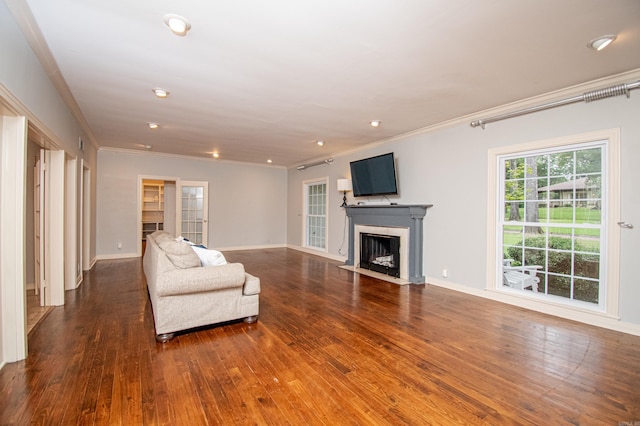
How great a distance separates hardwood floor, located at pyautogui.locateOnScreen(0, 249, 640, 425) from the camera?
175 cm

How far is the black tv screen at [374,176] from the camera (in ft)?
17.5

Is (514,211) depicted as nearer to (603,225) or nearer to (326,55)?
(603,225)

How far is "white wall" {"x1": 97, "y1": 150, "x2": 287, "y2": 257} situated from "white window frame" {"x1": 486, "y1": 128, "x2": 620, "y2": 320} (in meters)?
6.24

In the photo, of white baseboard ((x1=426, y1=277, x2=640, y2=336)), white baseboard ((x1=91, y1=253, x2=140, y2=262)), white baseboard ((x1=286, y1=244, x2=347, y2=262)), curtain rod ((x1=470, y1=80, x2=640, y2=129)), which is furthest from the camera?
white baseboard ((x1=286, y1=244, x2=347, y2=262))

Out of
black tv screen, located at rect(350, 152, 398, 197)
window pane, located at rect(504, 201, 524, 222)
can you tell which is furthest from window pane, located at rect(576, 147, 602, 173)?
black tv screen, located at rect(350, 152, 398, 197)

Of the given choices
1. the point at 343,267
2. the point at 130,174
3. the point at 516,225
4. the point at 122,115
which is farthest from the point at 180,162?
the point at 516,225

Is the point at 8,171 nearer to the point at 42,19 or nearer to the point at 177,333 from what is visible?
the point at 42,19

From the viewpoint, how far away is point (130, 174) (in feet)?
23.0

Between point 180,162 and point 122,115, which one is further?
point 180,162

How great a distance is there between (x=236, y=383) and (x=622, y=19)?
3.74 m

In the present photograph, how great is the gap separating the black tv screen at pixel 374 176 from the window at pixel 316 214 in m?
1.61

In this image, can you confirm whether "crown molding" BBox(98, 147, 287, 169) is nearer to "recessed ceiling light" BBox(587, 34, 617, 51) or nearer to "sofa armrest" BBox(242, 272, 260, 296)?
"sofa armrest" BBox(242, 272, 260, 296)

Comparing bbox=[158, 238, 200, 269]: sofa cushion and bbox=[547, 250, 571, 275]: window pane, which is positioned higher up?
bbox=[158, 238, 200, 269]: sofa cushion

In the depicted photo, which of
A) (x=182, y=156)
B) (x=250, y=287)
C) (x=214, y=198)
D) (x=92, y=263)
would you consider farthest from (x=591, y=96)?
(x=92, y=263)
